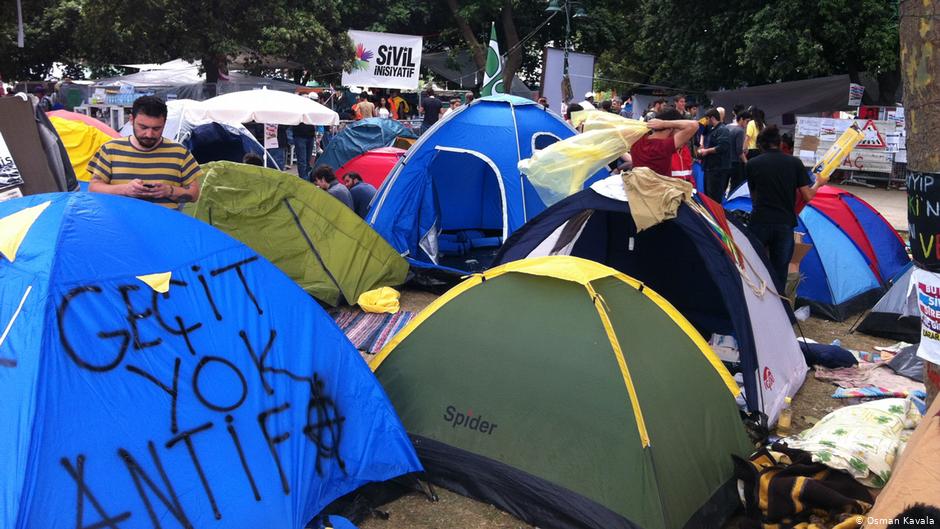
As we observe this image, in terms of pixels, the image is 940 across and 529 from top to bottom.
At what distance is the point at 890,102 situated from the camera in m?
19.0

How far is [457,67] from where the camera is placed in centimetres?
2809

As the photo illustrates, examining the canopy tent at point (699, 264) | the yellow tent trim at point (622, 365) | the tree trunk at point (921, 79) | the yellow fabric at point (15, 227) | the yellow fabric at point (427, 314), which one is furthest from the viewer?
the canopy tent at point (699, 264)

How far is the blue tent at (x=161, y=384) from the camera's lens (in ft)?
9.64

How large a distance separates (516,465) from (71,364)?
1975 millimetres

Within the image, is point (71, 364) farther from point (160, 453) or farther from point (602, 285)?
point (602, 285)

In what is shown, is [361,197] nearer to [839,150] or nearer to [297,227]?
[297,227]

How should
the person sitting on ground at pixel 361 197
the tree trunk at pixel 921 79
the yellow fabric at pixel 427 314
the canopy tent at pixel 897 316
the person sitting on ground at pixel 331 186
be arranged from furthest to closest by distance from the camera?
the person sitting on ground at pixel 361 197
the person sitting on ground at pixel 331 186
the canopy tent at pixel 897 316
the yellow fabric at pixel 427 314
the tree trunk at pixel 921 79

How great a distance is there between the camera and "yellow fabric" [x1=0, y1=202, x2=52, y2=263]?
3161 millimetres

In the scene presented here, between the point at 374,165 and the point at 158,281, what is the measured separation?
26.8 ft

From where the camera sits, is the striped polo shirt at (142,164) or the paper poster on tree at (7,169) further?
the striped polo shirt at (142,164)

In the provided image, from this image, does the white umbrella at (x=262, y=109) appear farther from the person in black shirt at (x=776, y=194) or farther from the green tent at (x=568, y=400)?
the green tent at (x=568, y=400)

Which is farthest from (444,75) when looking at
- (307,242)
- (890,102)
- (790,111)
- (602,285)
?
(602,285)

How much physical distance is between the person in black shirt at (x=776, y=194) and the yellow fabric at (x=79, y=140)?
7.00 meters

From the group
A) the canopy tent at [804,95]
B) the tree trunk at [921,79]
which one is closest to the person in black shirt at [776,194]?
the tree trunk at [921,79]
